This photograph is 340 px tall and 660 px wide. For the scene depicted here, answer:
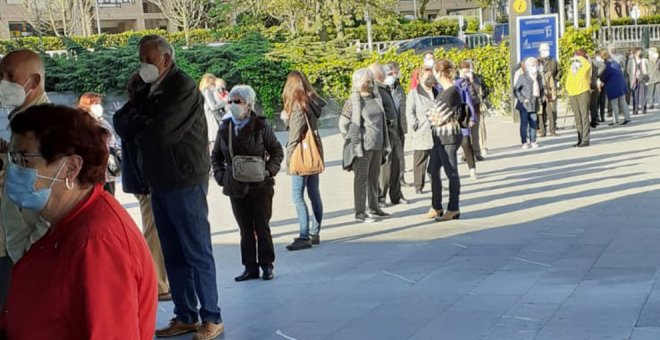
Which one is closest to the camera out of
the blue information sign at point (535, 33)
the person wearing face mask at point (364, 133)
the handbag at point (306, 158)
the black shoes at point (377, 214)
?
the handbag at point (306, 158)

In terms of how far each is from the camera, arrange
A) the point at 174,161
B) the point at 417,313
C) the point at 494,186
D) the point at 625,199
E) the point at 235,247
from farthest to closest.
Result: the point at 494,186
the point at 625,199
the point at 235,247
the point at 417,313
the point at 174,161

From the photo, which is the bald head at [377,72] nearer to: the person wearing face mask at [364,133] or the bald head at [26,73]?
the person wearing face mask at [364,133]

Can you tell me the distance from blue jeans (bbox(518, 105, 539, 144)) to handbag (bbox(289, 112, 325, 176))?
9.33m

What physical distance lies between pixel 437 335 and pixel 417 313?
652mm

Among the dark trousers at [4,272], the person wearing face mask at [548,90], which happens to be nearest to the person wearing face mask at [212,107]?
the person wearing face mask at [548,90]

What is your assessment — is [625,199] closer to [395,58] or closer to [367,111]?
[367,111]

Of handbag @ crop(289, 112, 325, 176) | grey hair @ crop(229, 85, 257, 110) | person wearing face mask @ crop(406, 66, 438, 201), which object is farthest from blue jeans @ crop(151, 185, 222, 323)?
person wearing face mask @ crop(406, 66, 438, 201)

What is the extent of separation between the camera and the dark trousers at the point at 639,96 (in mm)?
26750

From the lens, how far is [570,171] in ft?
50.9

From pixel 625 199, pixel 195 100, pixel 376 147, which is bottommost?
pixel 625 199

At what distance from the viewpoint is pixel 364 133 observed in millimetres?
11641

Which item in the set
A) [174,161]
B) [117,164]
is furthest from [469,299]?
[117,164]

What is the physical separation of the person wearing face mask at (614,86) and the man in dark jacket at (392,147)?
1111 cm

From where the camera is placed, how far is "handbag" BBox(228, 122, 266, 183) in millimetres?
8500
